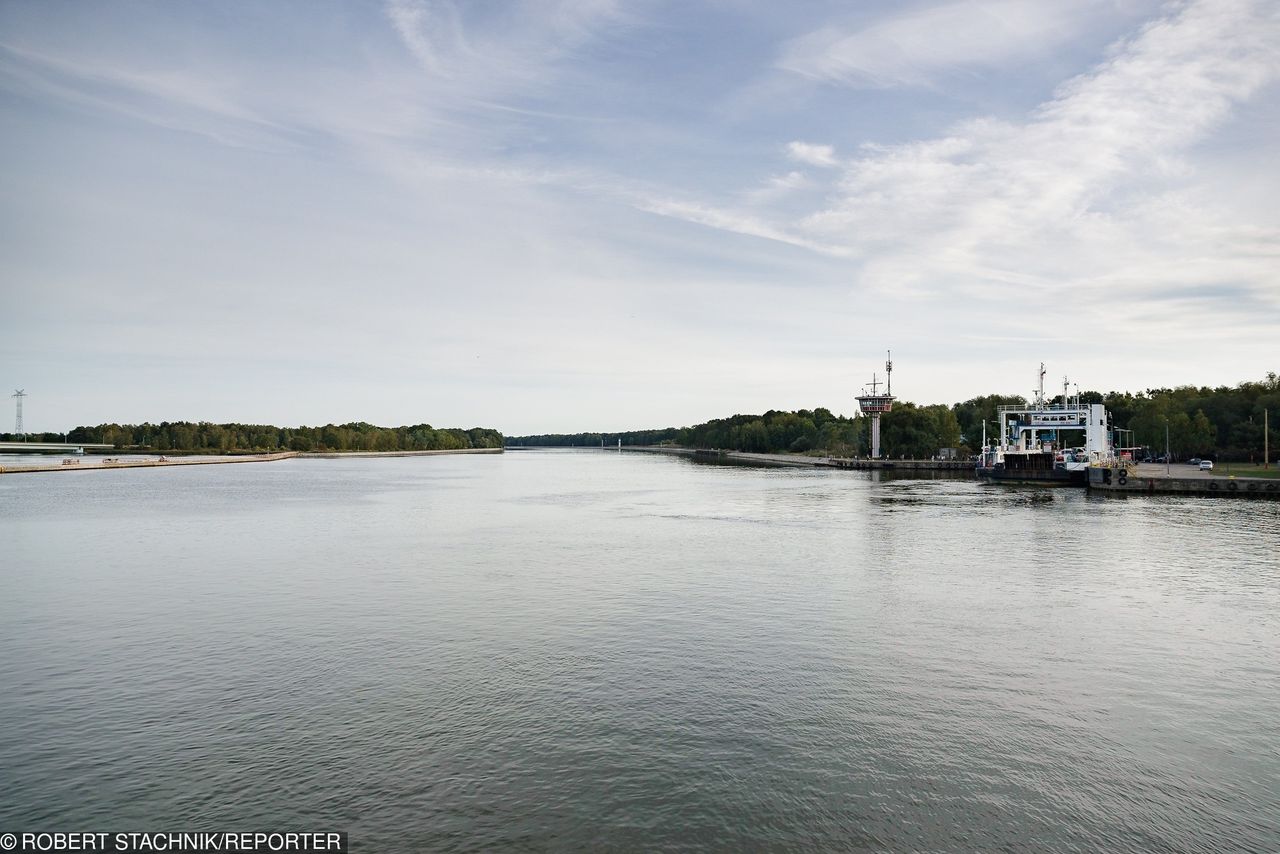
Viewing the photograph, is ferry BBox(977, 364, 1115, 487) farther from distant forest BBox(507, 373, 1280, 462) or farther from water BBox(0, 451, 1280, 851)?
water BBox(0, 451, 1280, 851)

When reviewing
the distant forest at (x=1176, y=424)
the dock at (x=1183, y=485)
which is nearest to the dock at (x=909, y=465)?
the distant forest at (x=1176, y=424)

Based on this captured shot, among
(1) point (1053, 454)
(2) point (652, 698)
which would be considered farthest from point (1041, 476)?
(2) point (652, 698)

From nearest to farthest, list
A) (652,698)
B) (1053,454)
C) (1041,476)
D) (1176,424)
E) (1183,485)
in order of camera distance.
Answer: (652,698) < (1183,485) < (1041,476) < (1053,454) < (1176,424)

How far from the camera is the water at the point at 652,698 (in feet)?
43.3

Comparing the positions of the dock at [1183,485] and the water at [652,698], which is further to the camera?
the dock at [1183,485]

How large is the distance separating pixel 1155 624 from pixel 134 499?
90023 millimetres

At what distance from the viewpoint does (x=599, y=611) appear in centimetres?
2819

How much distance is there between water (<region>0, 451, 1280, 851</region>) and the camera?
13195 millimetres

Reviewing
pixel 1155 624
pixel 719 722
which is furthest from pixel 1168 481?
pixel 719 722

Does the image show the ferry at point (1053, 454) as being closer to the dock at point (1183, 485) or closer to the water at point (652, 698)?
the dock at point (1183, 485)

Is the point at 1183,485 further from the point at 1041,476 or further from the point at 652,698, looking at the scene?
the point at 652,698

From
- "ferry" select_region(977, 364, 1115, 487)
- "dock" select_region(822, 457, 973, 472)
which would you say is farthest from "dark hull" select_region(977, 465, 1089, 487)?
"dock" select_region(822, 457, 973, 472)

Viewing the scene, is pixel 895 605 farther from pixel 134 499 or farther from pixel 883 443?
pixel 883 443

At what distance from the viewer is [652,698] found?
18688mm
